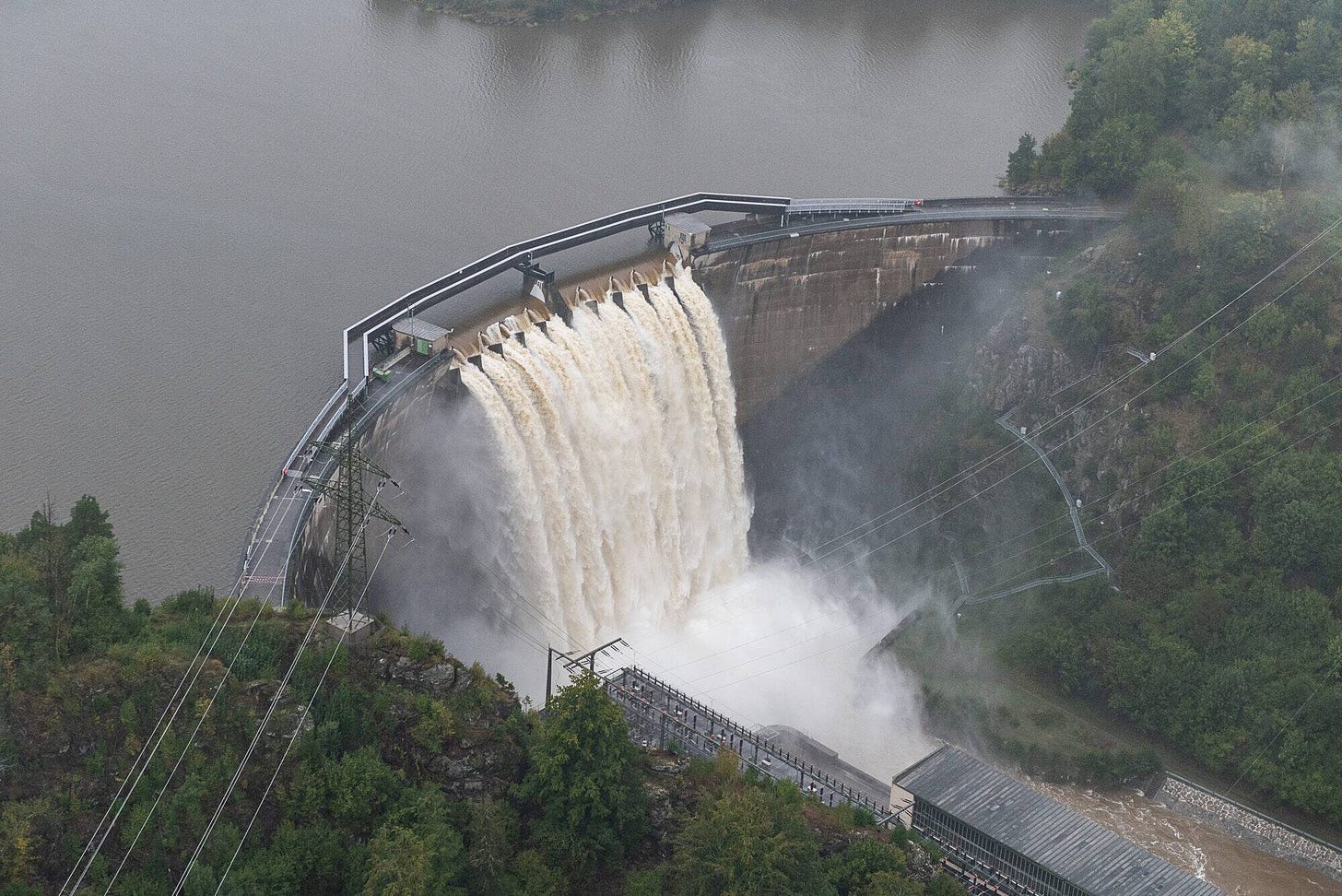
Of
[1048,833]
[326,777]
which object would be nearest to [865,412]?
[1048,833]

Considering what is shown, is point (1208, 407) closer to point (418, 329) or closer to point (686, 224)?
point (686, 224)

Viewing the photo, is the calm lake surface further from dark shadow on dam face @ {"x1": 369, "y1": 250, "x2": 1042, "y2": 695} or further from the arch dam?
dark shadow on dam face @ {"x1": 369, "y1": 250, "x2": 1042, "y2": 695}

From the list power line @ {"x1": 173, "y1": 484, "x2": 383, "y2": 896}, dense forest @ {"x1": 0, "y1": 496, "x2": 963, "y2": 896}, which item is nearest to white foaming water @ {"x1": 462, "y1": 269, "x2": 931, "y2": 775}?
power line @ {"x1": 173, "y1": 484, "x2": 383, "y2": 896}

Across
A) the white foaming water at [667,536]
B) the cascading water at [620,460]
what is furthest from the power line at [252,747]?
the white foaming water at [667,536]

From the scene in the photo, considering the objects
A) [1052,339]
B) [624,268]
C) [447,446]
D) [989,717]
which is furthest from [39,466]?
[1052,339]

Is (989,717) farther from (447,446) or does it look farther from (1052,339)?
(447,446)
